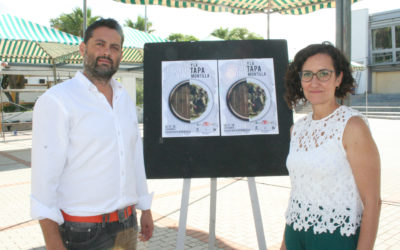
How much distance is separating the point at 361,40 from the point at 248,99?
37663 millimetres

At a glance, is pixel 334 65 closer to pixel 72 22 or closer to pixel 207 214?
pixel 207 214

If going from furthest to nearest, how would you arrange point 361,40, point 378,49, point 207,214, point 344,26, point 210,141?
point 361,40
point 378,49
point 207,214
point 344,26
point 210,141

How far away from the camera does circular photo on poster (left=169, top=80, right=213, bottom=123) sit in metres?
2.75

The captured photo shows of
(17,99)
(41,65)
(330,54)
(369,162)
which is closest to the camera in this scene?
(369,162)

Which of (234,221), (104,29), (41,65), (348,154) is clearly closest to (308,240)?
(348,154)

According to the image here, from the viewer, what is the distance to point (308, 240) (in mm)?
1750

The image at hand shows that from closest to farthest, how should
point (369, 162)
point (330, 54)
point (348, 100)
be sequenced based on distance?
point (369, 162) → point (330, 54) → point (348, 100)

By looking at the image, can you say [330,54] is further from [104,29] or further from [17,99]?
[17,99]

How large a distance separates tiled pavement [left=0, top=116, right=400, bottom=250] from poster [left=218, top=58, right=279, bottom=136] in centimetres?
161

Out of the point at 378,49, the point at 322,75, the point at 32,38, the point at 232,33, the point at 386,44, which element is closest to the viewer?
the point at 322,75

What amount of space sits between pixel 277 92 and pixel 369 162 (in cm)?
132

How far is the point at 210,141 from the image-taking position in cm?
271

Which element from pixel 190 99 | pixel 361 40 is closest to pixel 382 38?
pixel 361 40

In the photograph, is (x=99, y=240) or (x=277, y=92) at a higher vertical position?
(x=277, y=92)
